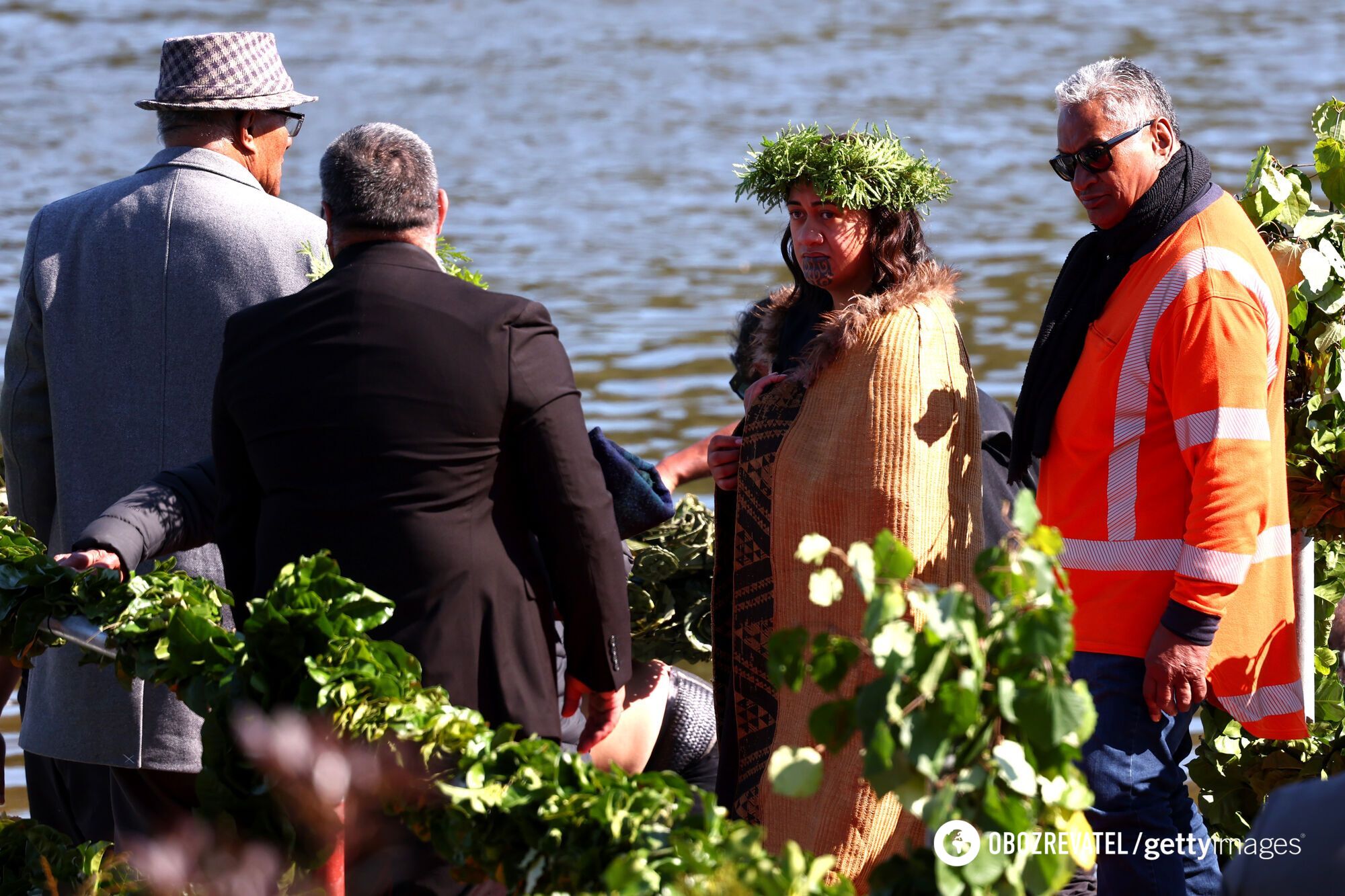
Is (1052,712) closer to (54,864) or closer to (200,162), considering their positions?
(54,864)

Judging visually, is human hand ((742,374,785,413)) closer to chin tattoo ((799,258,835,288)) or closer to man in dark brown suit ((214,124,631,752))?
chin tattoo ((799,258,835,288))

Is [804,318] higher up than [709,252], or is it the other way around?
[804,318]

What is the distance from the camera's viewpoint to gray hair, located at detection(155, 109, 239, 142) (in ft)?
12.0

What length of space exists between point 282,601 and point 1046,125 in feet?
50.1

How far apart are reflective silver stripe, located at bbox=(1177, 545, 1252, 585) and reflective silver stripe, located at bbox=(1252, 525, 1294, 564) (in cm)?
11

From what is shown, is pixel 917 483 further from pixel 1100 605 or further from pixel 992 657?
pixel 992 657

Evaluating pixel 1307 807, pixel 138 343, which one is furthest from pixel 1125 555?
pixel 138 343

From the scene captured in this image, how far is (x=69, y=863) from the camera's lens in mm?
3209

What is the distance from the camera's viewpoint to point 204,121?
12.1 feet

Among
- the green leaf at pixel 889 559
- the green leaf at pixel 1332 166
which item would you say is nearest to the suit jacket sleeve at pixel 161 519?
the green leaf at pixel 889 559

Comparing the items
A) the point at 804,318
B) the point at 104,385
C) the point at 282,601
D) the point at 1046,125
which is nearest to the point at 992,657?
the point at 282,601

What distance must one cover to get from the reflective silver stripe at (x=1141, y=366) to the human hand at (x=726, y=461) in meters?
0.80

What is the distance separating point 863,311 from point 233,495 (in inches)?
49.0

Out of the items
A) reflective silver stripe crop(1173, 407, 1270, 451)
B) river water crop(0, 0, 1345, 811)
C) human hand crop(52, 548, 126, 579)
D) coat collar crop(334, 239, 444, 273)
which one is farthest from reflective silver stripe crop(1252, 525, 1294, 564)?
river water crop(0, 0, 1345, 811)
